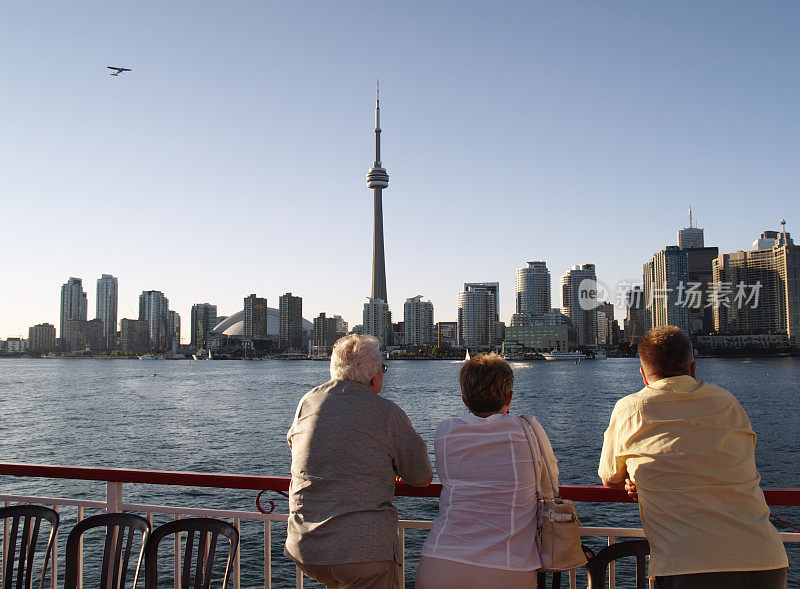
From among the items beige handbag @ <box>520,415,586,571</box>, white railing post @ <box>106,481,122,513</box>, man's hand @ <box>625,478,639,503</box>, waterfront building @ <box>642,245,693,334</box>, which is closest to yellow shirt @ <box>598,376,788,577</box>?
man's hand @ <box>625,478,639,503</box>

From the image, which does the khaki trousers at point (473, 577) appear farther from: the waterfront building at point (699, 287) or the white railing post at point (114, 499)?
the waterfront building at point (699, 287)

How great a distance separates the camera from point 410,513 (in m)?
15.7

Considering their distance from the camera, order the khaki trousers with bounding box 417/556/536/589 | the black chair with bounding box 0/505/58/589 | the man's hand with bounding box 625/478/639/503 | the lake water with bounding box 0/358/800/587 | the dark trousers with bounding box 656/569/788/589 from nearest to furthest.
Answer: the dark trousers with bounding box 656/569/788/589, the khaki trousers with bounding box 417/556/536/589, the man's hand with bounding box 625/478/639/503, the black chair with bounding box 0/505/58/589, the lake water with bounding box 0/358/800/587

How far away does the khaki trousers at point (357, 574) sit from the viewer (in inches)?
102

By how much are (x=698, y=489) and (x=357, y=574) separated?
1.31 metres

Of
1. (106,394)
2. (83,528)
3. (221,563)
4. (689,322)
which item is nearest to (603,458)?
(83,528)

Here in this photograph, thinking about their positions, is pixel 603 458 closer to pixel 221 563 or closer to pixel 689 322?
pixel 221 563

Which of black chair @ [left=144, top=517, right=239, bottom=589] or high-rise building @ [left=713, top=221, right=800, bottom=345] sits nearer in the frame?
black chair @ [left=144, top=517, right=239, bottom=589]

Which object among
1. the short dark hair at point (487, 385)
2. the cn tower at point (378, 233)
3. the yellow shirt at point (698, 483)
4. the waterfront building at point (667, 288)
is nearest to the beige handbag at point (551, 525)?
the short dark hair at point (487, 385)

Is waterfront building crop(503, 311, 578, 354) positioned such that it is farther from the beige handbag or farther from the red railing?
the beige handbag

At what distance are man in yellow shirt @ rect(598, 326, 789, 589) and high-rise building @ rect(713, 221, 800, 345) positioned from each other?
6184 inches

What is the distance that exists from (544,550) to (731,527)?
65cm

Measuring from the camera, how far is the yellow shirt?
2289mm

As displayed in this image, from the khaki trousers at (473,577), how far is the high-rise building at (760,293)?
157m
